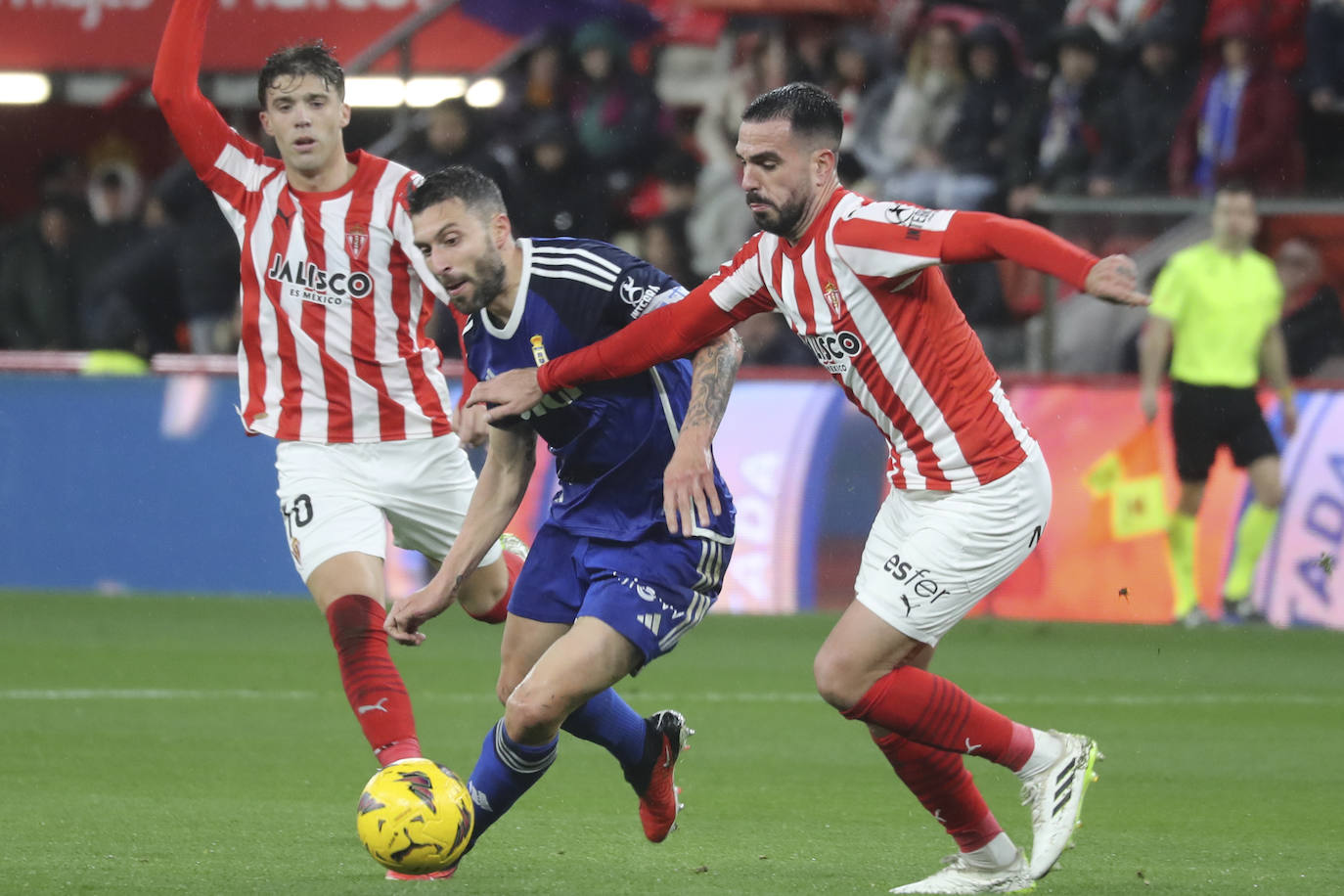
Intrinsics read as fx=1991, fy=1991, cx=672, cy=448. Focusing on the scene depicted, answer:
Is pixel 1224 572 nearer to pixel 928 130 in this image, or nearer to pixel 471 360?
pixel 928 130

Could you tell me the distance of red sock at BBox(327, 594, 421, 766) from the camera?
5617 mm

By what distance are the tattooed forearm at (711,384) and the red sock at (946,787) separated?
3.09 feet

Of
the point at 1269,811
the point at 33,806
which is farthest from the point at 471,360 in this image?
the point at 1269,811

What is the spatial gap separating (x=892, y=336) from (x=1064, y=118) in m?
9.23

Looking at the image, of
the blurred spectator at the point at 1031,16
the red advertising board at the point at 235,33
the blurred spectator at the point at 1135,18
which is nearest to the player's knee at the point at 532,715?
the blurred spectator at the point at 1135,18

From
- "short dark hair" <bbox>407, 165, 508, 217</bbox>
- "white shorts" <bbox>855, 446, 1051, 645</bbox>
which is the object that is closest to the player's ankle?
"white shorts" <bbox>855, 446, 1051, 645</bbox>

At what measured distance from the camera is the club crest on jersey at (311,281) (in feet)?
20.8

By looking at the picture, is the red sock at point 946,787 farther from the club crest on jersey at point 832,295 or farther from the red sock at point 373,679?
the red sock at point 373,679

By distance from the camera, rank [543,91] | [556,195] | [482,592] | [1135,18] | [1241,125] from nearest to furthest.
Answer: [482,592], [1241,125], [556,195], [1135,18], [543,91]

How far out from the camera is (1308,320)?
12.4 m

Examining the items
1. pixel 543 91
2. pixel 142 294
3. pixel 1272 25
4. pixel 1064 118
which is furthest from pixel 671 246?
pixel 1272 25

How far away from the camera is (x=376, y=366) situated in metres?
6.40

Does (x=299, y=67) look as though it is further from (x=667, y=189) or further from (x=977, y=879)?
(x=667, y=189)

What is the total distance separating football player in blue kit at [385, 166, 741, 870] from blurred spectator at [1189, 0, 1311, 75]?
30.0ft
